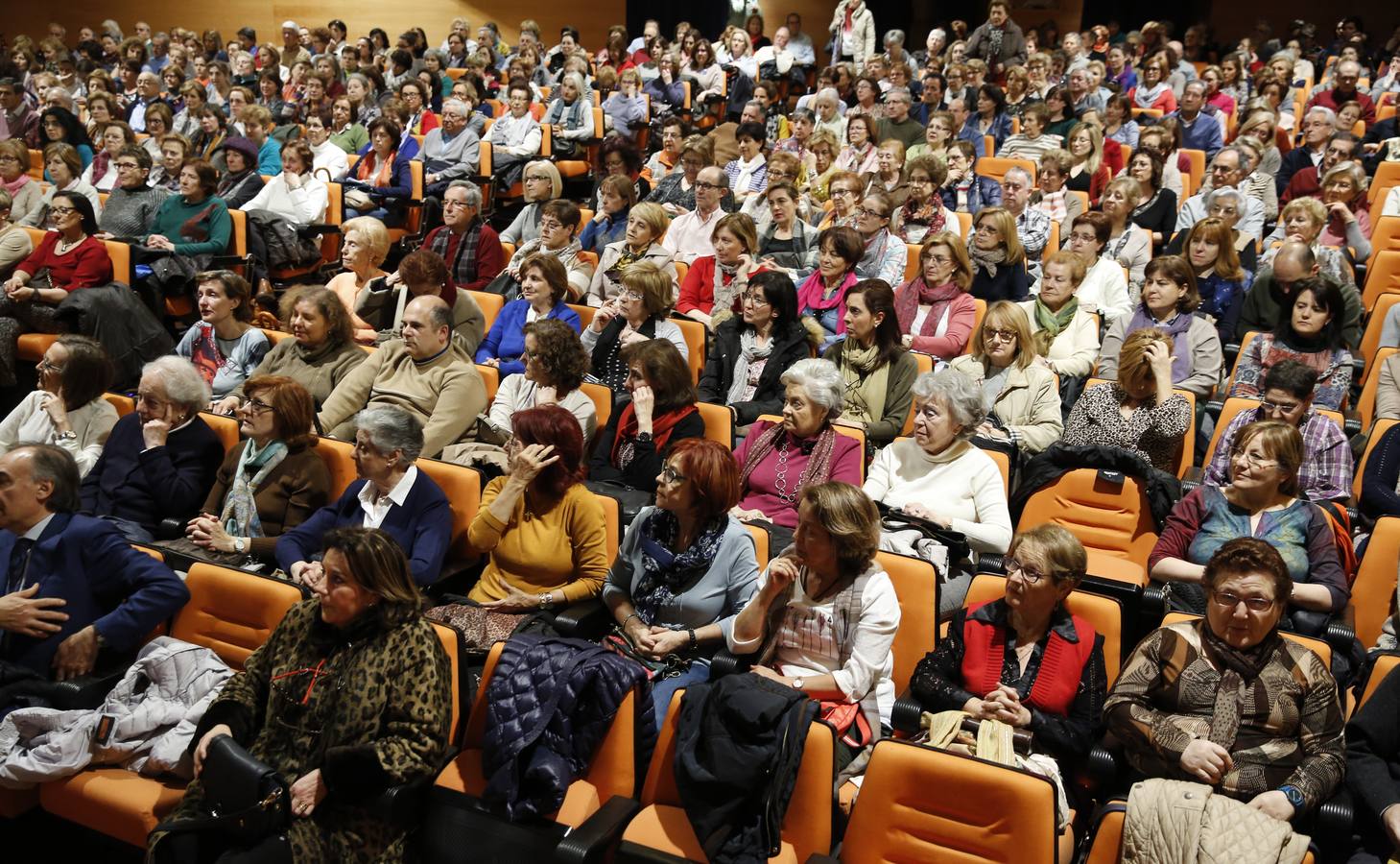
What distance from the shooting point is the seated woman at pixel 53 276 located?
16.7ft

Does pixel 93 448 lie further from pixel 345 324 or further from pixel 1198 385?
pixel 1198 385

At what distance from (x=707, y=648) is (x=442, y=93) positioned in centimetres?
871

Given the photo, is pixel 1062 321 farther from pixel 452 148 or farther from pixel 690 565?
pixel 452 148

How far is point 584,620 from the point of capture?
2986mm

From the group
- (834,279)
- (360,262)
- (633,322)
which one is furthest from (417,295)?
(834,279)

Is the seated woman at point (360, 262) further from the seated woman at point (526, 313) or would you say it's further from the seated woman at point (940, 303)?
the seated woman at point (940, 303)

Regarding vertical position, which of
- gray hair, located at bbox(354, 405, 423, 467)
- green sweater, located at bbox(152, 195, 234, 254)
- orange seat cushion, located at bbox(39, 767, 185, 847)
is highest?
green sweater, located at bbox(152, 195, 234, 254)

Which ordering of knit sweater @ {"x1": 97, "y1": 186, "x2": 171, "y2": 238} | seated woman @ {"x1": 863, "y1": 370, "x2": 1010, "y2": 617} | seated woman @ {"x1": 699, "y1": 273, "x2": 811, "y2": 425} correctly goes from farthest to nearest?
1. knit sweater @ {"x1": 97, "y1": 186, "x2": 171, "y2": 238}
2. seated woman @ {"x1": 699, "y1": 273, "x2": 811, "y2": 425}
3. seated woman @ {"x1": 863, "y1": 370, "x2": 1010, "y2": 617}

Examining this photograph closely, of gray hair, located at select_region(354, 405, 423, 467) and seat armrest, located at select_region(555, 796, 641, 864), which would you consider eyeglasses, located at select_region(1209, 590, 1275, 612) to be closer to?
seat armrest, located at select_region(555, 796, 641, 864)

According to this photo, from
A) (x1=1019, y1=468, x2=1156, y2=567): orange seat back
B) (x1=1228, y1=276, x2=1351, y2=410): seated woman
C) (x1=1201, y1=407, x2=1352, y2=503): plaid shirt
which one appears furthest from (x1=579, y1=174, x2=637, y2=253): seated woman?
(x1=1201, y1=407, x2=1352, y2=503): plaid shirt

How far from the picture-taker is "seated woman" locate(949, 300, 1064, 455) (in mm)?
3939

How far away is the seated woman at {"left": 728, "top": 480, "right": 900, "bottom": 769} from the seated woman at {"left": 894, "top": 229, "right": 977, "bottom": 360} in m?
2.06

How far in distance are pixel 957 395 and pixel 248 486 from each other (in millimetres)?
2166

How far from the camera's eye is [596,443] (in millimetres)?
3979
